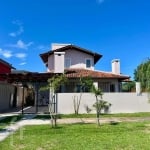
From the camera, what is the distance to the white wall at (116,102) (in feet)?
72.4

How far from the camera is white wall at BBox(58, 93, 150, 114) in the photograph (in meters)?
22.1

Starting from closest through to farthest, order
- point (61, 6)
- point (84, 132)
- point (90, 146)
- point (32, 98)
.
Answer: point (90, 146) → point (84, 132) → point (61, 6) → point (32, 98)

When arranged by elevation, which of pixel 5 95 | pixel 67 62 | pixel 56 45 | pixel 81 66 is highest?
pixel 56 45

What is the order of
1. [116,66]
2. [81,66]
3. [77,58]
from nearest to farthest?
1. [116,66]
2. [81,66]
3. [77,58]

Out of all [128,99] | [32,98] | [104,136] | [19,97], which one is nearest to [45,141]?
[104,136]

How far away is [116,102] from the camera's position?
73.7ft

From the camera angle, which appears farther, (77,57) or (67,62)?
(77,57)

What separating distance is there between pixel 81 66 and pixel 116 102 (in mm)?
10349

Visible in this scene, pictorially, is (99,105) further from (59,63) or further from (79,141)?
(59,63)

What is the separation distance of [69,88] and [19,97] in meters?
11.5

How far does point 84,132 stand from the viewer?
11906 mm

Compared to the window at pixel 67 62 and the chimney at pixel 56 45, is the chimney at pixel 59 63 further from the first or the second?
the chimney at pixel 56 45

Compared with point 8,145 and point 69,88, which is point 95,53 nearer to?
point 69,88

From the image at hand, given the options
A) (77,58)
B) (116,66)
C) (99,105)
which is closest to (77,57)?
(77,58)
